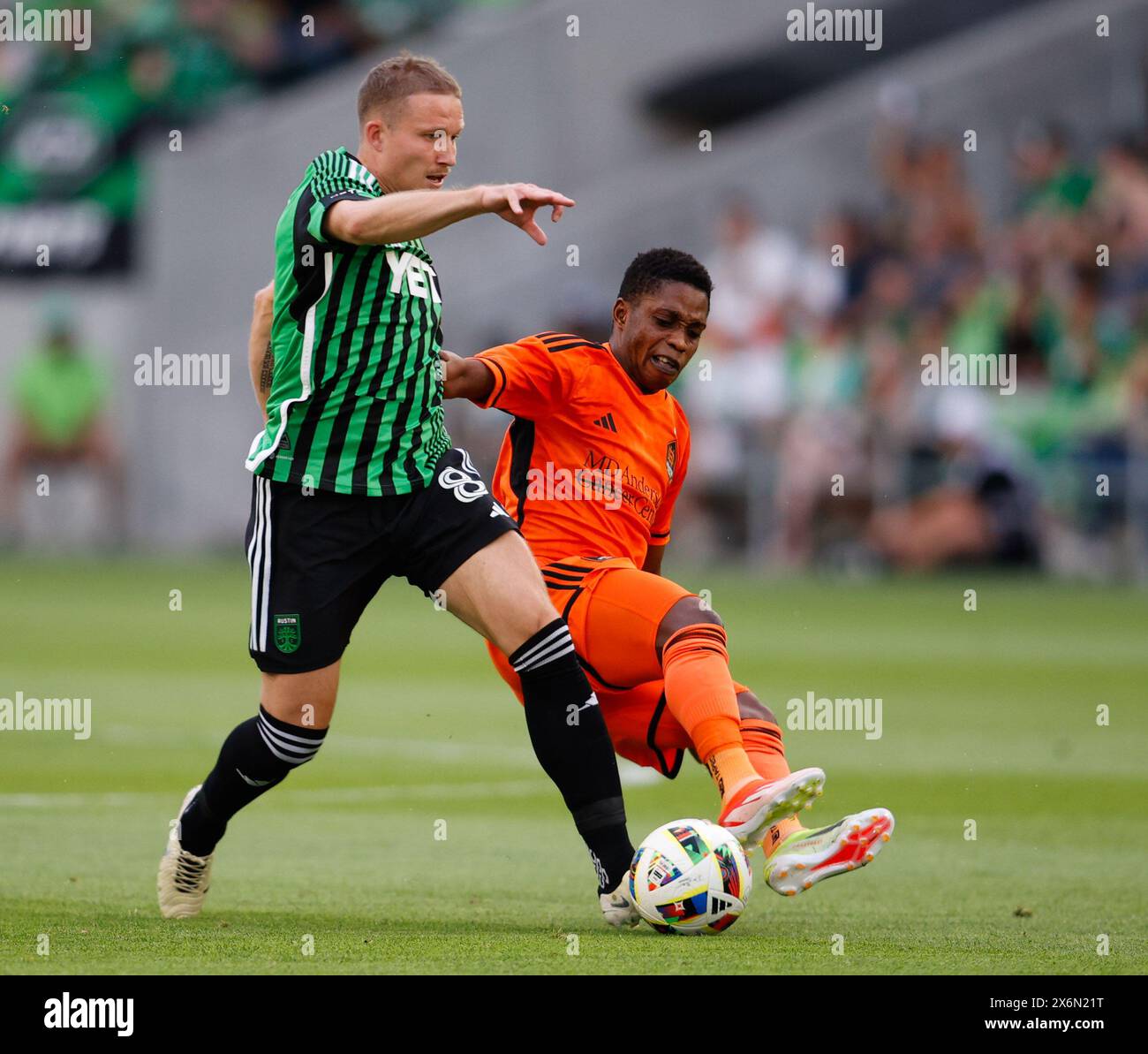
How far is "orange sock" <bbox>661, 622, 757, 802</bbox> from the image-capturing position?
5988mm

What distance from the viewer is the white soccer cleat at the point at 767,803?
5621 millimetres

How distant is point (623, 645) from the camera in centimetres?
638

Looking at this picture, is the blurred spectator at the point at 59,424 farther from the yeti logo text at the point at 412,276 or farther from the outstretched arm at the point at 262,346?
the yeti logo text at the point at 412,276

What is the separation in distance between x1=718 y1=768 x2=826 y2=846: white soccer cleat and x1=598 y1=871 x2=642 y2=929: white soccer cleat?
361 millimetres

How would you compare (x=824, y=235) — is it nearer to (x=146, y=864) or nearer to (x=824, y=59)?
(x=824, y=59)

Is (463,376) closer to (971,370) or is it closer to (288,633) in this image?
(288,633)

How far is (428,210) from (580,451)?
155cm

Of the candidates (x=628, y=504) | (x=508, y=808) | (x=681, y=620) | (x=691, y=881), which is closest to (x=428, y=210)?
(x=681, y=620)

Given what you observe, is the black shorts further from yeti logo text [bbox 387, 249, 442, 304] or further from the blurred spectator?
the blurred spectator

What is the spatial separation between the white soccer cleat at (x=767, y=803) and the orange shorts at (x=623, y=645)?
1.81ft

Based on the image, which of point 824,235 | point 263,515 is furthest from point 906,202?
point 263,515

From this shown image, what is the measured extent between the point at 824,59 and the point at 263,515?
2166 cm

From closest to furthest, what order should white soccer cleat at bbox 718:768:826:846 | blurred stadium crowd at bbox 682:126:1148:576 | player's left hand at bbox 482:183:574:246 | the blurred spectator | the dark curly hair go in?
player's left hand at bbox 482:183:574:246 < white soccer cleat at bbox 718:768:826:846 < the dark curly hair < blurred stadium crowd at bbox 682:126:1148:576 < the blurred spectator
